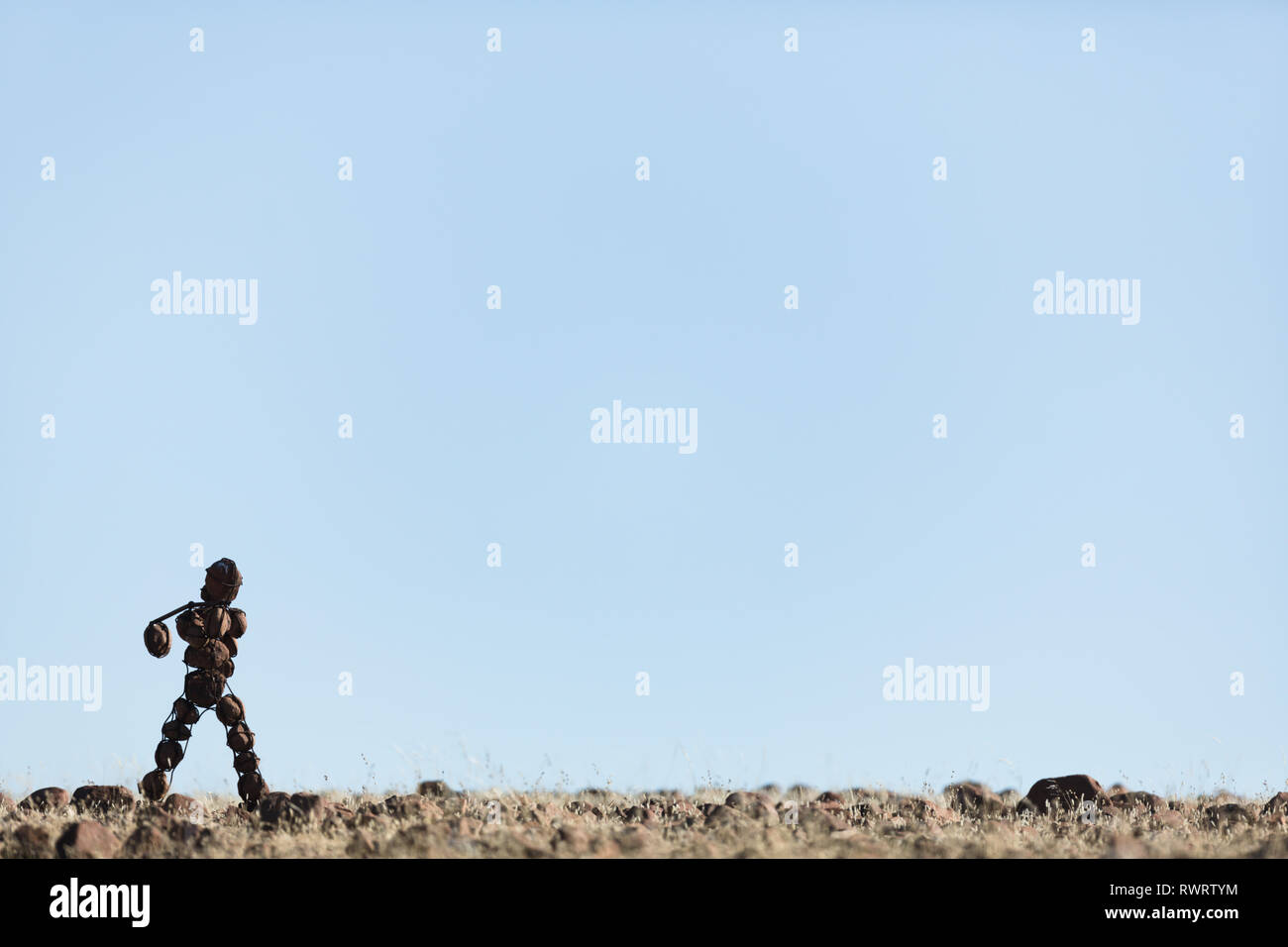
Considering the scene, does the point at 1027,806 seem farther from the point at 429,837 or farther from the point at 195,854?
the point at 195,854

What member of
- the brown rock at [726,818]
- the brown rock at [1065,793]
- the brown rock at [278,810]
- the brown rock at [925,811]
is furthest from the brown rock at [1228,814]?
the brown rock at [278,810]

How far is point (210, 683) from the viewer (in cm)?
1234

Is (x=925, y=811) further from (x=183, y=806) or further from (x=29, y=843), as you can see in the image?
(x=29, y=843)

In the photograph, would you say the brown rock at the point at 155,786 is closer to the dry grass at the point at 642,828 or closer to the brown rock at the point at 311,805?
the dry grass at the point at 642,828

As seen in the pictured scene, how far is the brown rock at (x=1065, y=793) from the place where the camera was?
42.0 feet

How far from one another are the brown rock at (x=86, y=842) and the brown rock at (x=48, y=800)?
9.27ft

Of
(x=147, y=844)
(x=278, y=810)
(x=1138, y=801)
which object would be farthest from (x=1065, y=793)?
(x=147, y=844)

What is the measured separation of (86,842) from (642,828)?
4899mm

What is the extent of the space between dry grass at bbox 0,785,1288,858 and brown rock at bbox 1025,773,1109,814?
285 millimetres

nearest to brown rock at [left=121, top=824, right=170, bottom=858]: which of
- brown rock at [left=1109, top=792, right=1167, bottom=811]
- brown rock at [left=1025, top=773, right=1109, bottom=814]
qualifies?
brown rock at [left=1025, top=773, right=1109, bottom=814]

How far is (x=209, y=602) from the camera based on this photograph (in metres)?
12.4
